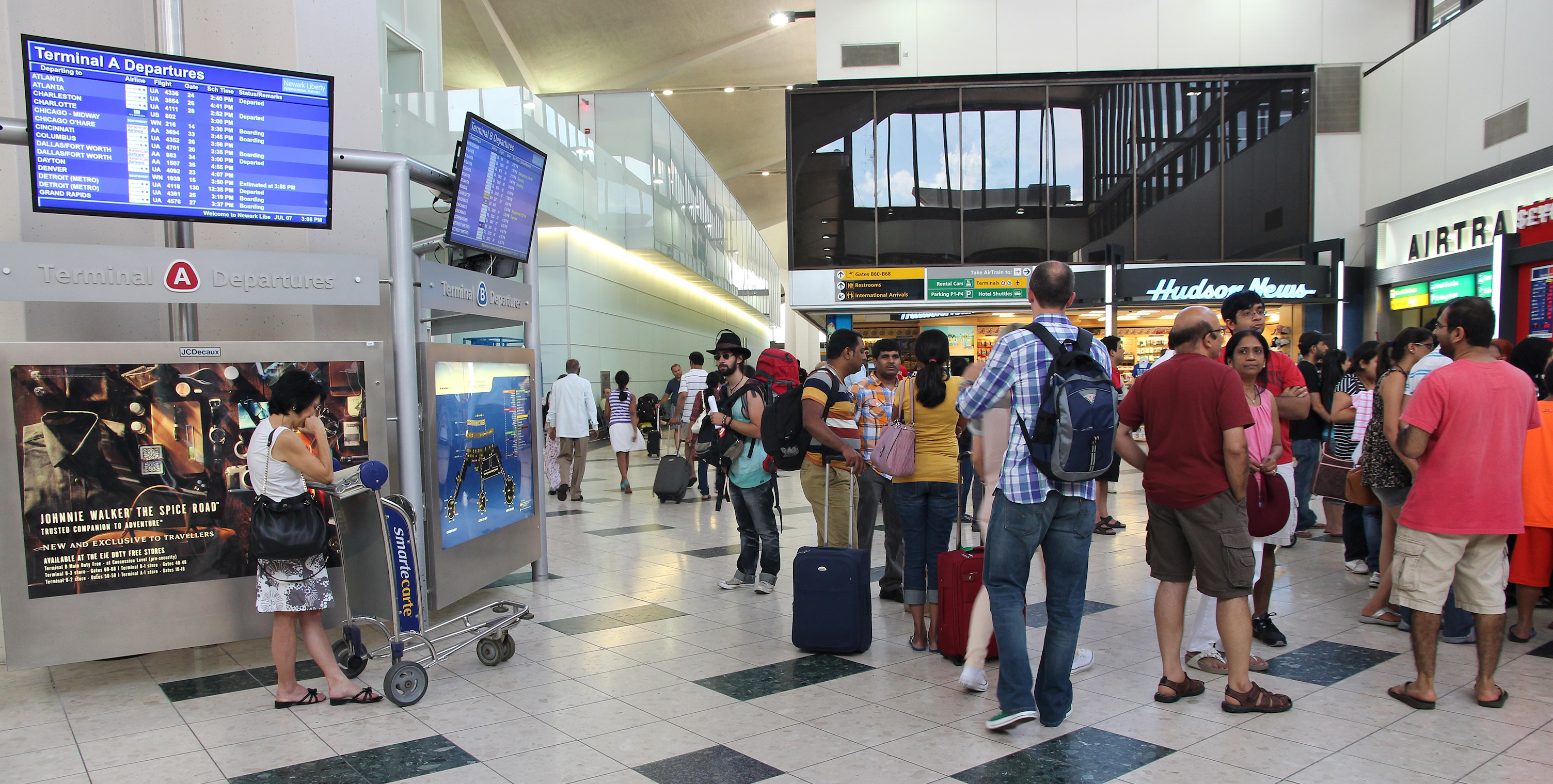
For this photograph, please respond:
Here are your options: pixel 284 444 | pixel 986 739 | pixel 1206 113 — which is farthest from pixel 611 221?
pixel 986 739

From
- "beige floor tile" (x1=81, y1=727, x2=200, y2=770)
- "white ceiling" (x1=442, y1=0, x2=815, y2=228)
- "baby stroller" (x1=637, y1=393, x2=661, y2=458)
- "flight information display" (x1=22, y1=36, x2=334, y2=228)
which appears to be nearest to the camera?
"beige floor tile" (x1=81, y1=727, x2=200, y2=770)

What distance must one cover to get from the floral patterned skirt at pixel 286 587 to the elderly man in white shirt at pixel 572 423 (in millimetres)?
6150

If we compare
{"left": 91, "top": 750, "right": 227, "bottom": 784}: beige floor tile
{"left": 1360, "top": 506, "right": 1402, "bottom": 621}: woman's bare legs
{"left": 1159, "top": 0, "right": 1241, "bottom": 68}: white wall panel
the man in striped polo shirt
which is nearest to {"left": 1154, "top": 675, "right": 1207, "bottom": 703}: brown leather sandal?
the man in striped polo shirt

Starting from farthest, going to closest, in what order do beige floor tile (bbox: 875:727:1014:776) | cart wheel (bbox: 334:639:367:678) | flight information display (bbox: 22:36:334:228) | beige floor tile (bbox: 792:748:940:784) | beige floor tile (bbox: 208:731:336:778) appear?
cart wheel (bbox: 334:639:367:678) < flight information display (bbox: 22:36:334:228) < beige floor tile (bbox: 208:731:336:778) < beige floor tile (bbox: 875:727:1014:776) < beige floor tile (bbox: 792:748:940:784)

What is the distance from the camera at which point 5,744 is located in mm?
3430

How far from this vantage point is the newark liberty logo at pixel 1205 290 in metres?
16.2

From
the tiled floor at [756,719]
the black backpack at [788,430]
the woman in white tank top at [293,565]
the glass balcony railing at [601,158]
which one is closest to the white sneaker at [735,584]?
the tiled floor at [756,719]

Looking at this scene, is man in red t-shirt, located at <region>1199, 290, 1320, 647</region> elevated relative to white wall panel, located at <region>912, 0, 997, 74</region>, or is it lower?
lower

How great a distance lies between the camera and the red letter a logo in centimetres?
420

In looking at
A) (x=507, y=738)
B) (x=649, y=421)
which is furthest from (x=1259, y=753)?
(x=649, y=421)

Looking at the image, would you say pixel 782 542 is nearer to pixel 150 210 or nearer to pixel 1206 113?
pixel 150 210

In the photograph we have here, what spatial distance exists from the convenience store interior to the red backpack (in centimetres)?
1061

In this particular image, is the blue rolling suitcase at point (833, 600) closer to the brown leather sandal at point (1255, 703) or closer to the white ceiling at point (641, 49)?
the brown leather sandal at point (1255, 703)

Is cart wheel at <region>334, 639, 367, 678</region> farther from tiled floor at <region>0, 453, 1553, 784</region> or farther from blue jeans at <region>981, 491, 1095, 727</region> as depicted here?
blue jeans at <region>981, 491, 1095, 727</region>
